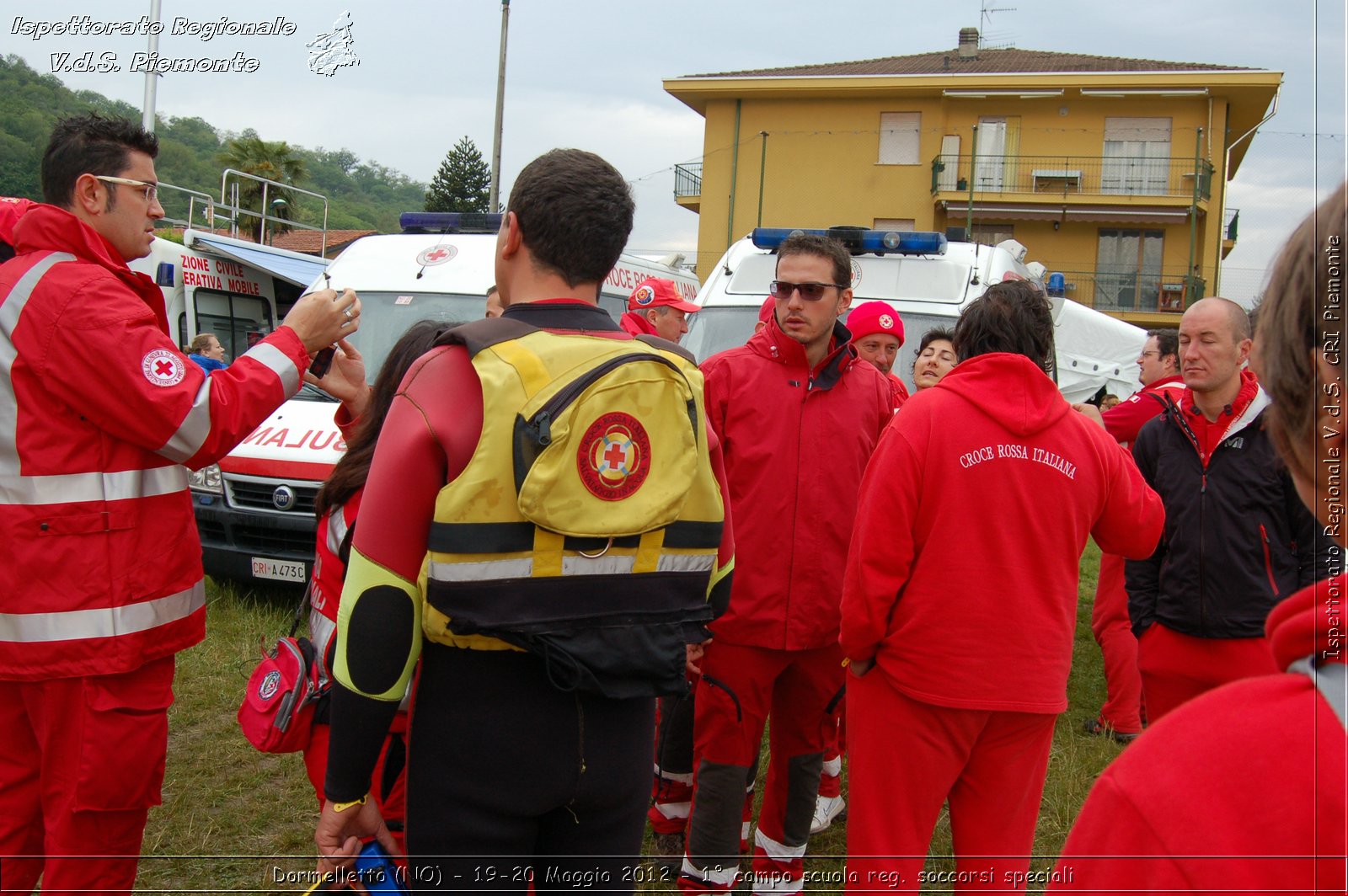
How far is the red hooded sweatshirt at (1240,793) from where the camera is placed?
77 centimetres

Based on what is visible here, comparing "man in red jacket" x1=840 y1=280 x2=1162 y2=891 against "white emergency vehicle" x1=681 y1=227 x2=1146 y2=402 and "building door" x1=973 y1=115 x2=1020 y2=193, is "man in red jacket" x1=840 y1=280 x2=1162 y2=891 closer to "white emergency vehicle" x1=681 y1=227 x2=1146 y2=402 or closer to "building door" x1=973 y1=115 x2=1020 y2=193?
"white emergency vehicle" x1=681 y1=227 x2=1146 y2=402

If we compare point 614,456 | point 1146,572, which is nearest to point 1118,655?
point 1146,572

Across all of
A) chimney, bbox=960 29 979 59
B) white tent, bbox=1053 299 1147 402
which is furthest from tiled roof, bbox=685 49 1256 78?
white tent, bbox=1053 299 1147 402

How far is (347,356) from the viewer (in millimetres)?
3021

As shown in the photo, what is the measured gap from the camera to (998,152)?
3469 centimetres

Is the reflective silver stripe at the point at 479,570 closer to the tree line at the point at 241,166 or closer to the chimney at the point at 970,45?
the tree line at the point at 241,166

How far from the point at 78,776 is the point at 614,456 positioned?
1.86m

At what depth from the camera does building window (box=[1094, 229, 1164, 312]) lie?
33.6 metres

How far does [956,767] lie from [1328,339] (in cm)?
200

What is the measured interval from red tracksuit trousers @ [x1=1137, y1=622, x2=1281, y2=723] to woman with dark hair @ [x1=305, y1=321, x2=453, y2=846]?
2989 mm

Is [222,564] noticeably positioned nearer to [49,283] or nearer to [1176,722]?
[49,283]

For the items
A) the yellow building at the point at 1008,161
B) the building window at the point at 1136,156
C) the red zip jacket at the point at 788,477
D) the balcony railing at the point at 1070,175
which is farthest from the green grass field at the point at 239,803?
the building window at the point at 1136,156

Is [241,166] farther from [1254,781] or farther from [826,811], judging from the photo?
[1254,781]

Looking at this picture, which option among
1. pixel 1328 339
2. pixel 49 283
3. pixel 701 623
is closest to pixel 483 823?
pixel 701 623
